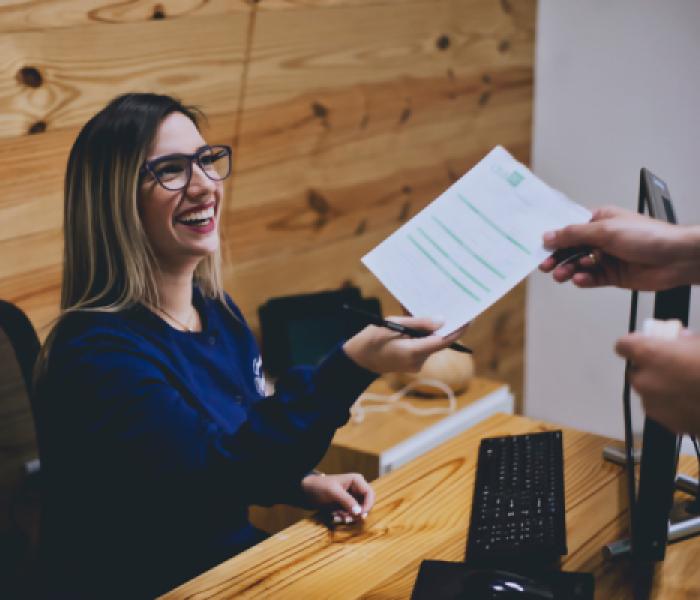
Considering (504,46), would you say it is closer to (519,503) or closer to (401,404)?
(401,404)

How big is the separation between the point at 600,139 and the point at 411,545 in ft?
7.70

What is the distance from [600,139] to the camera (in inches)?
131

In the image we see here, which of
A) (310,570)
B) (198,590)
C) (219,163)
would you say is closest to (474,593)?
(310,570)

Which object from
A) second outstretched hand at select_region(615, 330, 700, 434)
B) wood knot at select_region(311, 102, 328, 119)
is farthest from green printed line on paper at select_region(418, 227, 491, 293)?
wood knot at select_region(311, 102, 328, 119)

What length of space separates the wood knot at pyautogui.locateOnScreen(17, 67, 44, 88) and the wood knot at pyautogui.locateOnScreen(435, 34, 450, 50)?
139 cm

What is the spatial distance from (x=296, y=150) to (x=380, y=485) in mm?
1179

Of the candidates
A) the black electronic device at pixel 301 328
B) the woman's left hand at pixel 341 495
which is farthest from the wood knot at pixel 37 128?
the woman's left hand at pixel 341 495

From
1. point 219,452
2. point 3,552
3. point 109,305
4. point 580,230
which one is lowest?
point 3,552

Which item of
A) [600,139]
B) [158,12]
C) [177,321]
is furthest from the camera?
[600,139]

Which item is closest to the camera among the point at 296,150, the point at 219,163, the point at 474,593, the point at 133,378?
the point at 474,593

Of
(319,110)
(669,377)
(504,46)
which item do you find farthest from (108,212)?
(504,46)

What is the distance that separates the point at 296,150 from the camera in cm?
248

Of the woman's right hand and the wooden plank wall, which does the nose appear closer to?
the woman's right hand

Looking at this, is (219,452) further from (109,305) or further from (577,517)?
(577,517)
